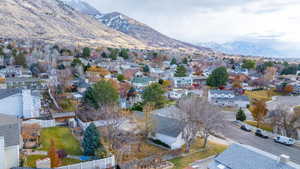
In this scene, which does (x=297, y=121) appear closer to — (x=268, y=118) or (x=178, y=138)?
(x=268, y=118)

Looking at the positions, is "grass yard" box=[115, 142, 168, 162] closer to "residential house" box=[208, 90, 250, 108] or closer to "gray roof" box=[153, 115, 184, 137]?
"gray roof" box=[153, 115, 184, 137]

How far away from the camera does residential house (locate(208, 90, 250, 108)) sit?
55.1 metres

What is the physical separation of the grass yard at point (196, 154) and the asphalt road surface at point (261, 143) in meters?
4.34

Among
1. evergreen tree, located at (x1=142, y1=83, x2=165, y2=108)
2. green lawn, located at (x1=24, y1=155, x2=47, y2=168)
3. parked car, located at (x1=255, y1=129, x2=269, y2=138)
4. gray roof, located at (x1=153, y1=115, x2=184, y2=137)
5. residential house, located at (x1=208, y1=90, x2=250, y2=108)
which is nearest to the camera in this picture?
green lawn, located at (x1=24, y1=155, x2=47, y2=168)

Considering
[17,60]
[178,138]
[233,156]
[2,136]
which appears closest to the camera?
[2,136]

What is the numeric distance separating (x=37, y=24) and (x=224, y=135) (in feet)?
637

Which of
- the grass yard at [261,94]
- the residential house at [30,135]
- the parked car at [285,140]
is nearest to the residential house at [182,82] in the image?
the grass yard at [261,94]

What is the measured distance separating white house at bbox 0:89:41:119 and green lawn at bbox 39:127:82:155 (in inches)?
196

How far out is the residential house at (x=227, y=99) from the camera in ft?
181

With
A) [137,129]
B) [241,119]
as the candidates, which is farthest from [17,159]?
[241,119]

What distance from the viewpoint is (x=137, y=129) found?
28.6m

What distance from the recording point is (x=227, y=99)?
56.4 m

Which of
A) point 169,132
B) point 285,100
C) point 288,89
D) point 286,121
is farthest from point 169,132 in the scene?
point 288,89

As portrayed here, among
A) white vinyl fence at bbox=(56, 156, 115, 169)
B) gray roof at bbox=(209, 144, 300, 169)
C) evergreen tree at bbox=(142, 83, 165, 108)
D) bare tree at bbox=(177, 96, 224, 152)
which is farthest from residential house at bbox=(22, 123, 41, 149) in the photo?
gray roof at bbox=(209, 144, 300, 169)
